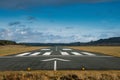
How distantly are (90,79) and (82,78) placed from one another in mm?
414

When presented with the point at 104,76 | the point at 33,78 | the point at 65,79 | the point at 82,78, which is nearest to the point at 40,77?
the point at 33,78

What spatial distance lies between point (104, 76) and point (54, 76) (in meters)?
2.61

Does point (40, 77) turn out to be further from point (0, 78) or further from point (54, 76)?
point (0, 78)

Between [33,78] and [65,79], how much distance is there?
164 cm

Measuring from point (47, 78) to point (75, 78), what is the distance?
56.6 inches

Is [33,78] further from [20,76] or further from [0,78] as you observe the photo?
[0,78]

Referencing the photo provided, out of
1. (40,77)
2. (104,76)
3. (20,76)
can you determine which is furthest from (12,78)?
(104,76)

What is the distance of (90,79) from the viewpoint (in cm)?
1314

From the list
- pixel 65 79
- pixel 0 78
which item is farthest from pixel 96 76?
pixel 0 78

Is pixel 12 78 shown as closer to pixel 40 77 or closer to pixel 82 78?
pixel 40 77

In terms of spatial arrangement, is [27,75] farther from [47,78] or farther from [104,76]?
[104,76]

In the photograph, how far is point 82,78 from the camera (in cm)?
1327

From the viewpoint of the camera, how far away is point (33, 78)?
43.5ft

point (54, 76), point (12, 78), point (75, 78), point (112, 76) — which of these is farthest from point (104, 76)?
point (12, 78)
